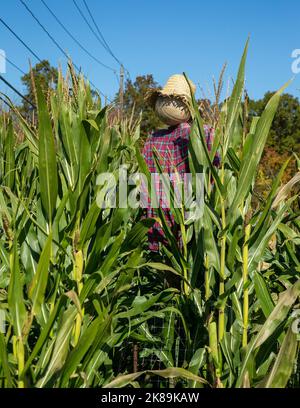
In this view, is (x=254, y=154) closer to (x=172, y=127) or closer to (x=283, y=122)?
(x=172, y=127)

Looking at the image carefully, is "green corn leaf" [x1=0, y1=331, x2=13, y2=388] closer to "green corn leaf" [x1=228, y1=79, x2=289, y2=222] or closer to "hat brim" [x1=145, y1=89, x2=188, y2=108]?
"green corn leaf" [x1=228, y1=79, x2=289, y2=222]

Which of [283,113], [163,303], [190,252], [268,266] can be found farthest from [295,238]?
[283,113]

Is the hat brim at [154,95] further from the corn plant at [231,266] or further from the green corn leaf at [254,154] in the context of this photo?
the green corn leaf at [254,154]

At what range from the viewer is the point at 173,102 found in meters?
2.79

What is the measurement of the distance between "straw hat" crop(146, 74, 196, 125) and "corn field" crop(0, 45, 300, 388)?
770 millimetres

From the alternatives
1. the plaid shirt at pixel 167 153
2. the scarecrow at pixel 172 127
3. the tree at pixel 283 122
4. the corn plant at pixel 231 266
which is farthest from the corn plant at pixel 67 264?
the tree at pixel 283 122

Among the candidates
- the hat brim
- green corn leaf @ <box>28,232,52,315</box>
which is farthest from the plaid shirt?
green corn leaf @ <box>28,232,52,315</box>

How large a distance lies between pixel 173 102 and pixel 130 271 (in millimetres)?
1331

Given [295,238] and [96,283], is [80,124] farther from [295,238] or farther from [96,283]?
[295,238]

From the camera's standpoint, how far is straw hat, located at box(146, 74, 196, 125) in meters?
2.78

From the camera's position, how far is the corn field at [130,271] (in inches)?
58.4

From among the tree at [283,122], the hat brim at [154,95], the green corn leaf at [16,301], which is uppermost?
the tree at [283,122]

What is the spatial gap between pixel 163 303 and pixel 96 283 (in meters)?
0.40

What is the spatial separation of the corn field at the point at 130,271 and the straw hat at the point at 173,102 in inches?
30.3
